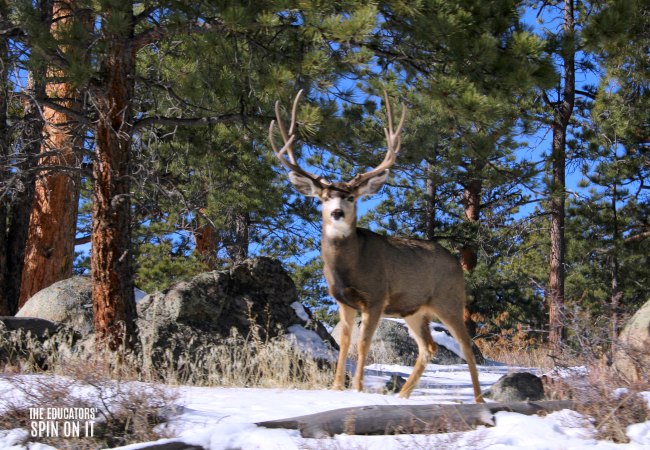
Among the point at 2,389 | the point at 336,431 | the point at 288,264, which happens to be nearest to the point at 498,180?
the point at 336,431

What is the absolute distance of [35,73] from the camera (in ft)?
28.1

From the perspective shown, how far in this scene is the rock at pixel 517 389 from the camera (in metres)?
8.01

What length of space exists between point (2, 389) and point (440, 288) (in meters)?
4.37

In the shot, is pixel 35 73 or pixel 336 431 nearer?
pixel 336 431

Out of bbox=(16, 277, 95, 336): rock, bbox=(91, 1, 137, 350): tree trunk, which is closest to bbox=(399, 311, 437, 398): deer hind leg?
bbox=(91, 1, 137, 350): tree trunk

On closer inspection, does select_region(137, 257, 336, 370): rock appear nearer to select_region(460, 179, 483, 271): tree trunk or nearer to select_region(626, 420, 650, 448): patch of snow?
select_region(626, 420, 650, 448): patch of snow

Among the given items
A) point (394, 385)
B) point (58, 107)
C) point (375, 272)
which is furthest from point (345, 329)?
point (58, 107)

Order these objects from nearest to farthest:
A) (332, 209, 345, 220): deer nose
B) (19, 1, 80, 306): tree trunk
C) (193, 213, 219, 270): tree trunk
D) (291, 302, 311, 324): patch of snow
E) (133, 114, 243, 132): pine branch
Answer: (332, 209, 345, 220): deer nose < (133, 114, 243, 132): pine branch < (291, 302, 311, 324): patch of snow < (19, 1, 80, 306): tree trunk < (193, 213, 219, 270): tree trunk

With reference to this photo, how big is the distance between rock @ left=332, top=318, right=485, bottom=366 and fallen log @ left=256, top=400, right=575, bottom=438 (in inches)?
308

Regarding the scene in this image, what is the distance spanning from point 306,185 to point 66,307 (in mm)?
5034

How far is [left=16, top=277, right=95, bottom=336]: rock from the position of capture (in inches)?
425

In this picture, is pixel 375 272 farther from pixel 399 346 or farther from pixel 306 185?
pixel 399 346

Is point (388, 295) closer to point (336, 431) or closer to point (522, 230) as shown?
point (336, 431)

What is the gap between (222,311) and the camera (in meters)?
10.2
